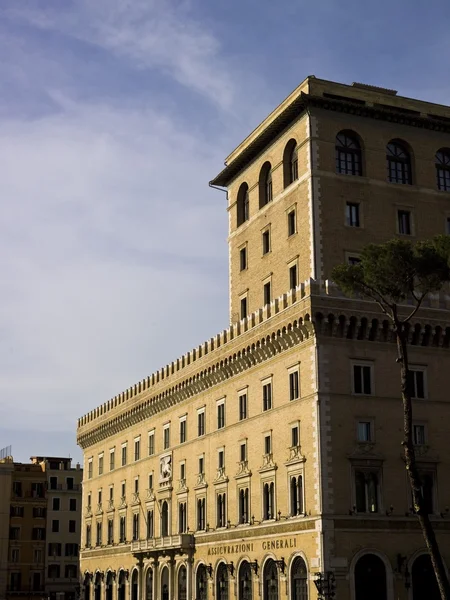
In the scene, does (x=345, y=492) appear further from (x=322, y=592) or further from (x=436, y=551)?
(x=436, y=551)

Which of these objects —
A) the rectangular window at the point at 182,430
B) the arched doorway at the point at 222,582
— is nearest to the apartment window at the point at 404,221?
the rectangular window at the point at 182,430

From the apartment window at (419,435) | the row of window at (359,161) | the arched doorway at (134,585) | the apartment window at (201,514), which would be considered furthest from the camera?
the arched doorway at (134,585)

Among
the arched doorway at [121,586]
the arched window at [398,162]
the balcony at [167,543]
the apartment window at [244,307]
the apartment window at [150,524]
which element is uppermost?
the arched window at [398,162]

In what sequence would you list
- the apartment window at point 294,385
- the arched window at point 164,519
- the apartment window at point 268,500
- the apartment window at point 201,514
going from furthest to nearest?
the arched window at point 164,519 → the apartment window at point 201,514 → the apartment window at point 268,500 → the apartment window at point 294,385

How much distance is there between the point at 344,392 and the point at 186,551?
797 inches

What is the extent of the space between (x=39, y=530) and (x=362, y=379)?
71.5m

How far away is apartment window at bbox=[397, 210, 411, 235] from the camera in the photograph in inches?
2463

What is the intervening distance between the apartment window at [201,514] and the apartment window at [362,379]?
55.9ft

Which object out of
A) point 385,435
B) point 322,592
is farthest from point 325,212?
point 322,592

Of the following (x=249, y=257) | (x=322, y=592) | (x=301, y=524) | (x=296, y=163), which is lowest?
(x=322, y=592)

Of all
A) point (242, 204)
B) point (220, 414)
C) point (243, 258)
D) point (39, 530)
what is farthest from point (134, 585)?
point (39, 530)

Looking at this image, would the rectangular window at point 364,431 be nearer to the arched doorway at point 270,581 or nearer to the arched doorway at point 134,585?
the arched doorway at point 270,581

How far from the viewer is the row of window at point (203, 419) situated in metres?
57.2

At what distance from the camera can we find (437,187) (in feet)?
211
